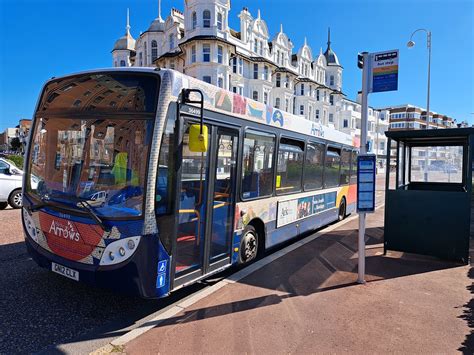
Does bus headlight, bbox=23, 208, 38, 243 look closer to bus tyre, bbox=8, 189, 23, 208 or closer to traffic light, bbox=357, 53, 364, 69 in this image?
traffic light, bbox=357, 53, 364, 69

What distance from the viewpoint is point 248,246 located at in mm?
5625

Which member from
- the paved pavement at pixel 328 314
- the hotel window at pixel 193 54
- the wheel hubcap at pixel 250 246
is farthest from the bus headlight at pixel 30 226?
the hotel window at pixel 193 54

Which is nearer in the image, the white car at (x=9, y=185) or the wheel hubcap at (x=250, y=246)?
the wheel hubcap at (x=250, y=246)

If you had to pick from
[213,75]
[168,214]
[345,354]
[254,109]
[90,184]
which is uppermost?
[213,75]

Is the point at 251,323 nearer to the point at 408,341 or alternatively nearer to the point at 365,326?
the point at 365,326

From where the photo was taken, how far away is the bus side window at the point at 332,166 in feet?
28.3

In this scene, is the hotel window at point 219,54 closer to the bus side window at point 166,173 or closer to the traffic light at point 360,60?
the traffic light at point 360,60

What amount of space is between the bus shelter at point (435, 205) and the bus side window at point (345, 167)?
228cm

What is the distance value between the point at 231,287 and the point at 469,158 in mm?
4742

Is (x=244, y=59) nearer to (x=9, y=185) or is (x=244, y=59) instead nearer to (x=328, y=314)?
(x=9, y=185)

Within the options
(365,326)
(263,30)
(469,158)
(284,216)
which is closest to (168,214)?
(365,326)

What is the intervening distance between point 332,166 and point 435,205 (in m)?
3.20

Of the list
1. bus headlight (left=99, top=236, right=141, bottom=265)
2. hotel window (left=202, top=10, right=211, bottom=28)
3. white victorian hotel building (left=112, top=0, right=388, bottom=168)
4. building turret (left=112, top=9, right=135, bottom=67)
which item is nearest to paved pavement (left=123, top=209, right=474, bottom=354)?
bus headlight (left=99, top=236, right=141, bottom=265)

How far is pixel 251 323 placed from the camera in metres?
3.73
